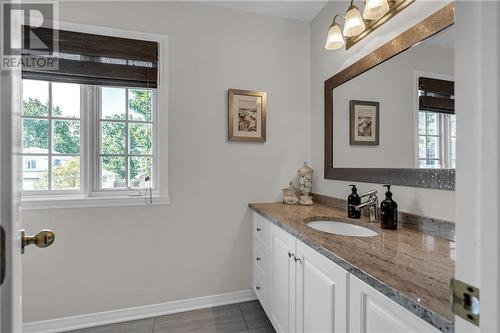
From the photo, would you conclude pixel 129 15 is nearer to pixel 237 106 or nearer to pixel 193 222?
pixel 237 106

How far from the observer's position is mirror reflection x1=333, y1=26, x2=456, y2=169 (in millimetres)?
1146

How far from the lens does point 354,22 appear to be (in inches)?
60.8

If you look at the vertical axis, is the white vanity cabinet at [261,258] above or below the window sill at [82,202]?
below

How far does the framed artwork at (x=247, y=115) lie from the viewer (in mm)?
2111

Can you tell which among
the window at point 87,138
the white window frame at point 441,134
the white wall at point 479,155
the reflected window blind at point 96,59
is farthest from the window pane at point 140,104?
the white wall at point 479,155

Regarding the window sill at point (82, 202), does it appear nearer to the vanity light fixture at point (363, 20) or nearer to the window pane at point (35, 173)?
the window pane at point (35, 173)

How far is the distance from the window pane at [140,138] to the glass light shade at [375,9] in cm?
176

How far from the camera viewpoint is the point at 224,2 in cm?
207

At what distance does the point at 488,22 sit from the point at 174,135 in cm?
191

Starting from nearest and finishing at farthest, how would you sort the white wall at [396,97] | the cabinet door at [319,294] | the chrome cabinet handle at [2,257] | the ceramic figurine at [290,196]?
the chrome cabinet handle at [2,257] < the cabinet door at [319,294] < the white wall at [396,97] < the ceramic figurine at [290,196]

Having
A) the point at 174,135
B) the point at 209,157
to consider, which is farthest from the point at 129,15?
the point at 209,157

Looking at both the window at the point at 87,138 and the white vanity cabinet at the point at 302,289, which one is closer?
the white vanity cabinet at the point at 302,289

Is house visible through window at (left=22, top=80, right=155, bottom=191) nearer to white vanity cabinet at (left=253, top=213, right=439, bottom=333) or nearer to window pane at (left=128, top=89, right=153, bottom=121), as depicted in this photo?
window pane at (left=128, top=89, right=153, bottom=121)

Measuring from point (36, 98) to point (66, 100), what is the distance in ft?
0.64
